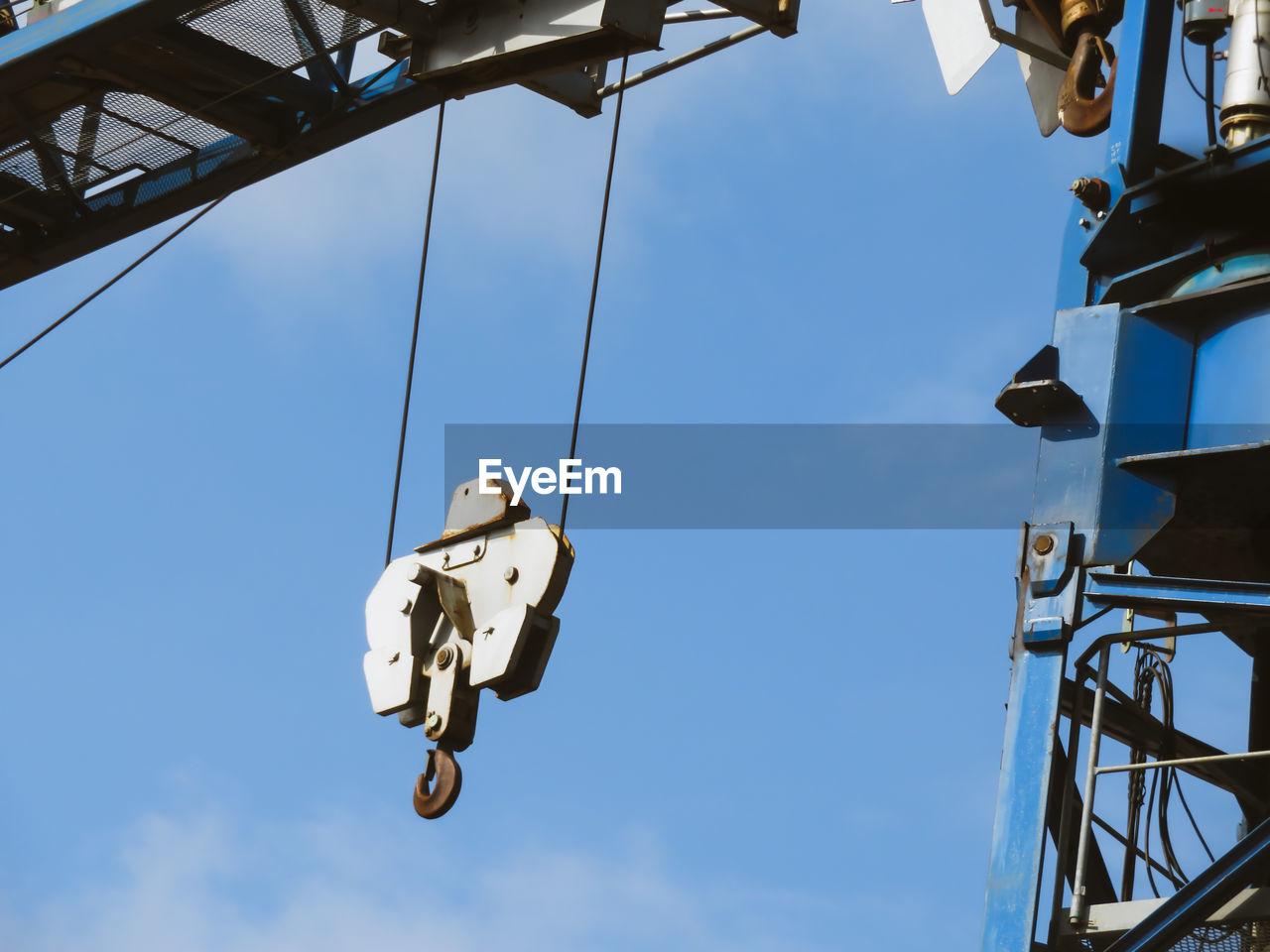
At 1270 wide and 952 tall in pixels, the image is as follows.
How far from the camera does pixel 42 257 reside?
1180cm

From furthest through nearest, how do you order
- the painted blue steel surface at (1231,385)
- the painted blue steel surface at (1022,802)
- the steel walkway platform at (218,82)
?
the painted blue steel surface at (1231,385) < the painted blue steel surface at (1022,802) < the steel walkway platform at (218,82)

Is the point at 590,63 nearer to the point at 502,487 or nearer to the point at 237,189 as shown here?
the point at 502,487

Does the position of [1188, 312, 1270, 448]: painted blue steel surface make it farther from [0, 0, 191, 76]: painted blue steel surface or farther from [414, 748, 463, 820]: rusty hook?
[0, 0, 191, 76]: painted blue steel surface

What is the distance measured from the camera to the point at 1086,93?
508 inches

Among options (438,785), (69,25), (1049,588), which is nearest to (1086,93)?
(1049,588)

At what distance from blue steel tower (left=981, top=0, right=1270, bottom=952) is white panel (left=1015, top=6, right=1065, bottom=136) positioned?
2310 millimetres

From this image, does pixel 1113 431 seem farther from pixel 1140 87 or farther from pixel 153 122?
pixel 153 122

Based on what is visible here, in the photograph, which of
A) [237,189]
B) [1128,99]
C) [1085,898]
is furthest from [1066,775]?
[237,189]

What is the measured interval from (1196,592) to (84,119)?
21.8 feet

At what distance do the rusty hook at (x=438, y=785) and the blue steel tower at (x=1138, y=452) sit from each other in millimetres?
3820

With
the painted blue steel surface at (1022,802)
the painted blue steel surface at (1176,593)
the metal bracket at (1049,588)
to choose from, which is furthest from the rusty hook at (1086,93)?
the painted blue steel surface at (1022,802)

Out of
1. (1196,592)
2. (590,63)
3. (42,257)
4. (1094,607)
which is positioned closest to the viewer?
(590,63)

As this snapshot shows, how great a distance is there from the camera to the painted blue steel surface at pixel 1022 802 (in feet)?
32.5

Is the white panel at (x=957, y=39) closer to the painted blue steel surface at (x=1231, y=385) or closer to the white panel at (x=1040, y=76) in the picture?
the white panel at (x=1040, y=76)
